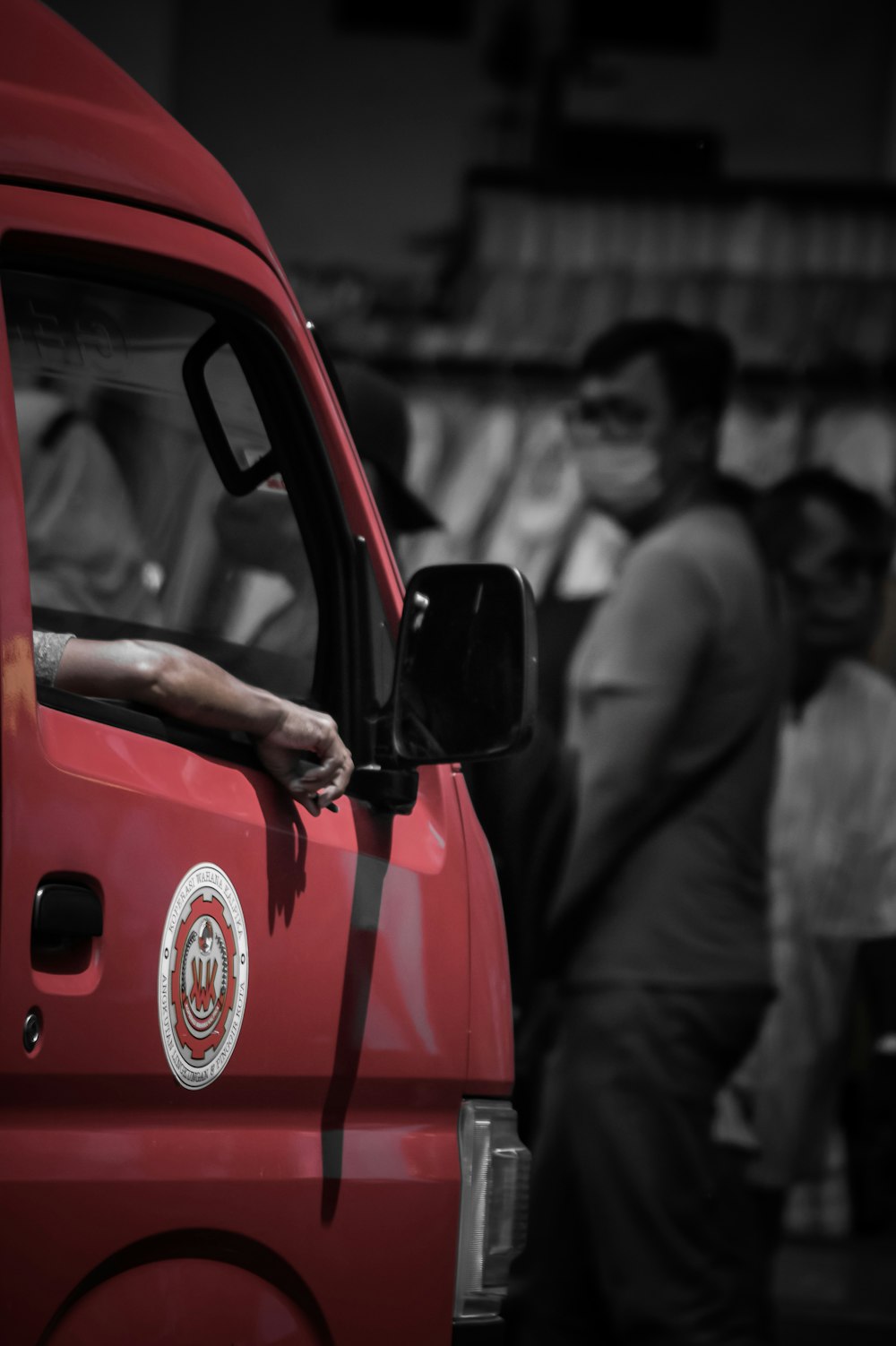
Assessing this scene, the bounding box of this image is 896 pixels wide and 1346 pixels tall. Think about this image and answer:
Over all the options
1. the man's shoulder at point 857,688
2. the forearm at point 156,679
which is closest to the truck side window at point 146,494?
the forearm at point 156,679

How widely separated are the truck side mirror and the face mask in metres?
2.32

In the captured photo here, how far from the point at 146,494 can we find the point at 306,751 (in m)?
0.99

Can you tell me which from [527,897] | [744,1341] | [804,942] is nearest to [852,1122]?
[804,942]

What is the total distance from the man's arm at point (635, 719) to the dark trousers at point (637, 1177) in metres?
0.28

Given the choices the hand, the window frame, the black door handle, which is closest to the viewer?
the black door handle

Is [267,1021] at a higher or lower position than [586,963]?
higher

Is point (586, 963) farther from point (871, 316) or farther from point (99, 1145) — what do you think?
point (871, 316)

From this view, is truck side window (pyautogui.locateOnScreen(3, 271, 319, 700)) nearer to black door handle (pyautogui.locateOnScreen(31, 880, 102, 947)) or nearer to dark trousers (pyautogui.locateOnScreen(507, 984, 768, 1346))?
black door handle (pyautogui.locateOnScreen(31, 880, 102, 947))

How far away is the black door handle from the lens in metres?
1.56

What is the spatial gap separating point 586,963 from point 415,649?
1967 millimetres

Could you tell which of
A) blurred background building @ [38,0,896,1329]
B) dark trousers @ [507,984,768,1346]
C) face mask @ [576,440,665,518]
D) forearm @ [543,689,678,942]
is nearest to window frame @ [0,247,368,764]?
forearm @ [543,689,678,942]

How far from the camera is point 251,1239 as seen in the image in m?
1.84

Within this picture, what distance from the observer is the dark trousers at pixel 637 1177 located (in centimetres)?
371

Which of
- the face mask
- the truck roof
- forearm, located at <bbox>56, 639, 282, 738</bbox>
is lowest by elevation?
forearm, located at <bbox>56, 639, 282, 738</bbox>
